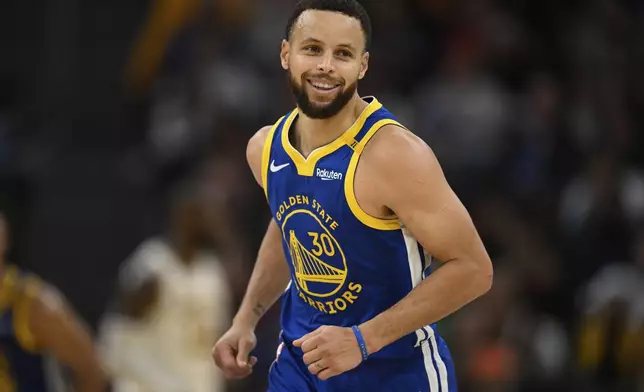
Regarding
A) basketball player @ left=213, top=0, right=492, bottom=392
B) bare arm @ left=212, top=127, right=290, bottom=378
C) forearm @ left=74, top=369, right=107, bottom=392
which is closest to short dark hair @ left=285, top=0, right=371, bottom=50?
basketball player @ left=213, top=0, right=492, bottom=392

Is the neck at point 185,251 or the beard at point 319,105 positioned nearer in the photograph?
the beard at point 319,105

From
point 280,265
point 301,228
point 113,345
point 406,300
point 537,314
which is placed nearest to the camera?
point 406,300

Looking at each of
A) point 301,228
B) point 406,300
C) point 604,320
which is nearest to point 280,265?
point 301,228

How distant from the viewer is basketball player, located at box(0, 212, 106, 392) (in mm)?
5789

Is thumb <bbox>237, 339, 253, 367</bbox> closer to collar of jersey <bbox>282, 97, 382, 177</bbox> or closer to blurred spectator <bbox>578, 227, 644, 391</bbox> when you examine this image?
collar of jersey <bbox>282, 97, 382, 177</bbox>

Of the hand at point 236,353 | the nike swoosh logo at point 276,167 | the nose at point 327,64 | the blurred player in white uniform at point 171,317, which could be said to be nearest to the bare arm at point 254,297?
the hand at point 236,353

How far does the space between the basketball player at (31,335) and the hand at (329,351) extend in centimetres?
224

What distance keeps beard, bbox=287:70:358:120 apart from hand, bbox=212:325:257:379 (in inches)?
37.1

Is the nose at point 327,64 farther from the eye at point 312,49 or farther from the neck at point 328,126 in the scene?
the neck at point 328,126

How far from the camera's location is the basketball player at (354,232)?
4.06 meters

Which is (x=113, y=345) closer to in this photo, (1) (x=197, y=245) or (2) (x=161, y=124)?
(1) (x=197, y=245)

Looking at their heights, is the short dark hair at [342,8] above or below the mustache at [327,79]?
above

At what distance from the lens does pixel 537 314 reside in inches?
369

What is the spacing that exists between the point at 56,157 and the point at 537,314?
4268 millimetres
